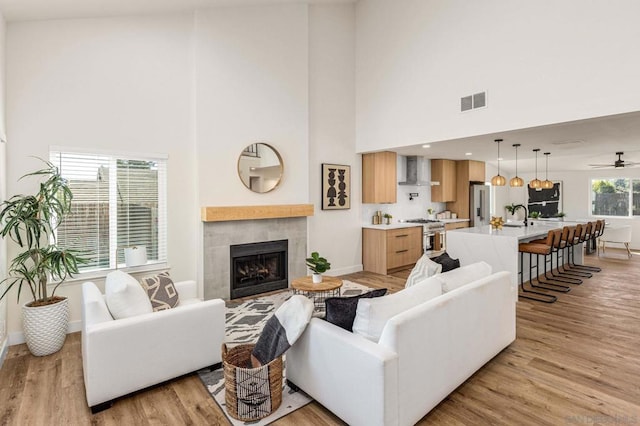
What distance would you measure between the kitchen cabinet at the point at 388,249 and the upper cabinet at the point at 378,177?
2.12ft

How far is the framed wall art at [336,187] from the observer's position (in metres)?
6.03

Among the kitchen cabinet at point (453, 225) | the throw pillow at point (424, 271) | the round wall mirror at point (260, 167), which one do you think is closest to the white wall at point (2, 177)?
→ the round wall mirror at point (260, 167)

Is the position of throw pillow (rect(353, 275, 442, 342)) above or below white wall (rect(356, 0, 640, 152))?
below

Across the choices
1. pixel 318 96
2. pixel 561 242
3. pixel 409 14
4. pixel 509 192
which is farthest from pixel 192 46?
pixel 509 192

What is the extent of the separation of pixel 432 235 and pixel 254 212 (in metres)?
4.35

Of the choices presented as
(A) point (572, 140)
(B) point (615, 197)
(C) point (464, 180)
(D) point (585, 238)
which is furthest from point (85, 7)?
(B) point (615, 197)

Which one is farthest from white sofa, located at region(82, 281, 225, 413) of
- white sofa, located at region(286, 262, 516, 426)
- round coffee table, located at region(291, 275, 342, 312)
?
round coffee table, located at region(291, 275, 342, 312)

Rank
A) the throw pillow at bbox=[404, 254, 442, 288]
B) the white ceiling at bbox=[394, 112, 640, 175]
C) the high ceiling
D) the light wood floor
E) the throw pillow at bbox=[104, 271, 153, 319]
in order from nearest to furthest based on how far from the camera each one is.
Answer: the light wood floor
the throw pillow at bbox=[104, 271, 153, 319]
the throw pillow at bbox=[404, 254, 442, 288]
the high ceiling
the white ceiling at bbox=[394, 112, 640, 175]

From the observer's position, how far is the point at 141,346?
8.02 feet

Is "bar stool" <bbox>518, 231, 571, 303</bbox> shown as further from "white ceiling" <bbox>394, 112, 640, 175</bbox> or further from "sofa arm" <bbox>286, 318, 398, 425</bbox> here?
"sofa arm" <bbox>286, 318, 398, 425</bbox>

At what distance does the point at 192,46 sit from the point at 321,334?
166 inches

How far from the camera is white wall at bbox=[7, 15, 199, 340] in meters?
3.47

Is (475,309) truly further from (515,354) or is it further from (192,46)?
(192,46)

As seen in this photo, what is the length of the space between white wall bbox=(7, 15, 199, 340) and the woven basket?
265 centimetres
